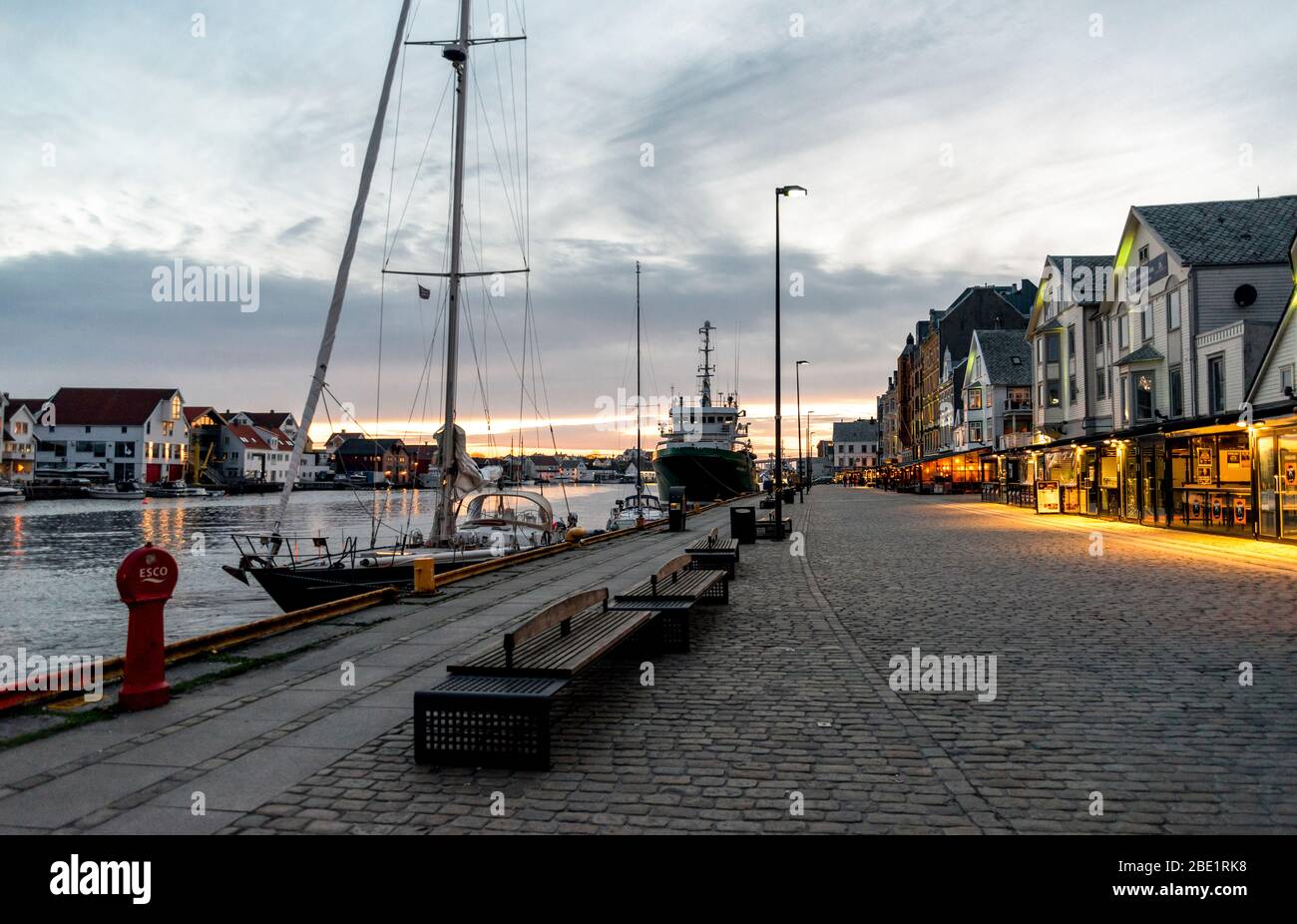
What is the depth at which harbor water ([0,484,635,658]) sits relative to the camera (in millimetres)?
21031

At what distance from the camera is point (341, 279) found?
61.1 ft

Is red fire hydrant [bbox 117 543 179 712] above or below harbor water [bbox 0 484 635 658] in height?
above

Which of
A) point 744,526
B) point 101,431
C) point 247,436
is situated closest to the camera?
point 744,526

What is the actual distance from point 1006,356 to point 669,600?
66.9 m

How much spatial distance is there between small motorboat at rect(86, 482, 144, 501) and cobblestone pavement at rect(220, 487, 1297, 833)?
10116 centimetres

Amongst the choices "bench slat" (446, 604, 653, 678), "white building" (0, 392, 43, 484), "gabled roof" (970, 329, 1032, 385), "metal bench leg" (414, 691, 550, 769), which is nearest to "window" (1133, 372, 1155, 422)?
"bench slat" (446, 604, 653, 678)

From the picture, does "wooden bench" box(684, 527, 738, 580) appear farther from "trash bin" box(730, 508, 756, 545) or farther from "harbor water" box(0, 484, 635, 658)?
"harbor water" box(0, 484, 635, 658)

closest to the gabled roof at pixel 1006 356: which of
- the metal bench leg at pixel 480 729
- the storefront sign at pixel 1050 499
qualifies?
the storefront sign at pixel 1050 499

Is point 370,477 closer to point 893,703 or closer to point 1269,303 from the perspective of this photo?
point 1269,303

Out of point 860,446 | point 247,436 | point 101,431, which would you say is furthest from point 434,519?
A: point 860,446

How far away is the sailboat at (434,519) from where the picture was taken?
18.2m

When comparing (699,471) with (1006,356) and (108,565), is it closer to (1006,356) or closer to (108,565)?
(1006,356)

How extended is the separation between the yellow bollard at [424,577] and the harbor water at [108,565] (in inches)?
324

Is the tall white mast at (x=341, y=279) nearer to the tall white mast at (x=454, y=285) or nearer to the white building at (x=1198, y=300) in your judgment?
the tall white mast at (x=454, y=285)
